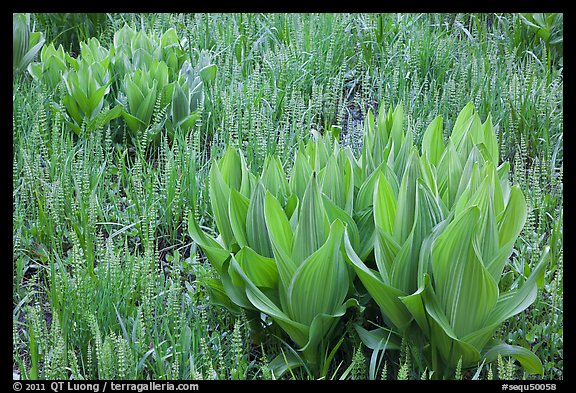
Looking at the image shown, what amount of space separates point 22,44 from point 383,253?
8.79 feet

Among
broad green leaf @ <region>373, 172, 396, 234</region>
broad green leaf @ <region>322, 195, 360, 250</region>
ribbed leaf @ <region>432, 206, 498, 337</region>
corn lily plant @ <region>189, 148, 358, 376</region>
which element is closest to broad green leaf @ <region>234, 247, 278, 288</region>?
corn lily plant @ <region>189, 148, 358, 376</region>

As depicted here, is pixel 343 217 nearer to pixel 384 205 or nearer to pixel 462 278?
pixel 384 205

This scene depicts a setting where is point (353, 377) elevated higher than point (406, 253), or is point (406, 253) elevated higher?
point (406, 253)

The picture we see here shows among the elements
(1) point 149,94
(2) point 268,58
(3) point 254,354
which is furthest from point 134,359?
(2) point 268,58

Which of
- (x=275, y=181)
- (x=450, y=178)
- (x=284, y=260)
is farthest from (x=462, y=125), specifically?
(x=284, y=260)

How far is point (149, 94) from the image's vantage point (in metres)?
3.54

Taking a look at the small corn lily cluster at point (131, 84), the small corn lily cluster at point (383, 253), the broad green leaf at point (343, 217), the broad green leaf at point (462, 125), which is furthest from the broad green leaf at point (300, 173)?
the small corn lily cluster at point (131, 84)

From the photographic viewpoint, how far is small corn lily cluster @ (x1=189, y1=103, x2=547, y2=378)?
2.15 meters

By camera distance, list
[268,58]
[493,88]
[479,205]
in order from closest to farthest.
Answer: [479,205], [493,88], [268,58]

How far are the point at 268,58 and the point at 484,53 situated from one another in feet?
4.13

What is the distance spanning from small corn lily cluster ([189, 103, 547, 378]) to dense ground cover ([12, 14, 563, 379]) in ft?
0.36

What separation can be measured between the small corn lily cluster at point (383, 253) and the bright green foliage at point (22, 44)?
2.02 metres

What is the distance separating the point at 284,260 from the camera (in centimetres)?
222

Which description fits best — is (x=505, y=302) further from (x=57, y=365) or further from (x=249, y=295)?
(x=57, y=365)
